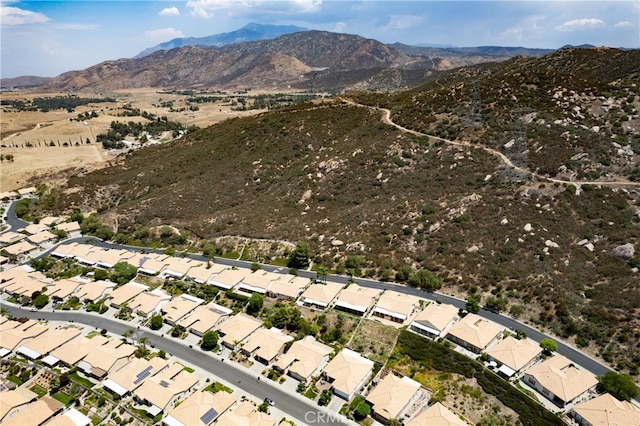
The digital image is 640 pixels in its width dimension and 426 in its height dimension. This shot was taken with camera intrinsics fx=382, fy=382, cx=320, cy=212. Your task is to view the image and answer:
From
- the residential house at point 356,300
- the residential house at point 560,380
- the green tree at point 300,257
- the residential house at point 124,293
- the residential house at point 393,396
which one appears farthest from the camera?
the green tree at point 300,257

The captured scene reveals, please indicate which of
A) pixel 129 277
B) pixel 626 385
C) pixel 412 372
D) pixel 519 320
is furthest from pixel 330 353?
pixel 129 277

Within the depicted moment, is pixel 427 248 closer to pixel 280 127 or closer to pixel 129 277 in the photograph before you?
pixel 129 277

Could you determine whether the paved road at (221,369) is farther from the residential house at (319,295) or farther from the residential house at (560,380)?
the residential house at (560,380)

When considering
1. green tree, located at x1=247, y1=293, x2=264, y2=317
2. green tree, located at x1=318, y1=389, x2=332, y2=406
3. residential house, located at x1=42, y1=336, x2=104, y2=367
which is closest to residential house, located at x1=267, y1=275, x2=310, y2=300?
green tree, located at x1=247, y1=293, x2=264, y2=317

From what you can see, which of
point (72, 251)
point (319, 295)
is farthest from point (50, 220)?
point (319, 295)

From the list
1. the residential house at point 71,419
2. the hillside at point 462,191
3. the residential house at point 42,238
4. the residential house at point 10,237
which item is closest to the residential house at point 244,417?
the residential house at point 71,419

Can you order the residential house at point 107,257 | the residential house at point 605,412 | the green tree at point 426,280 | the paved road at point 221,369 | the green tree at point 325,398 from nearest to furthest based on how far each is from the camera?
1. the residential house at point 605,412
2. the paved road at point 221,369
3. the green tree at point 325,398
4. the green tree at point 426,280
5. the residential house at point 107,257

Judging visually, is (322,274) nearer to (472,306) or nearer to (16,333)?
(472,306)

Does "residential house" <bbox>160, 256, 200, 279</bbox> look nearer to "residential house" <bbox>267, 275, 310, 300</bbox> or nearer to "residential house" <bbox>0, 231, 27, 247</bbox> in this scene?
"residential house" <bbox>267, 275, 310, 300</bbox>
